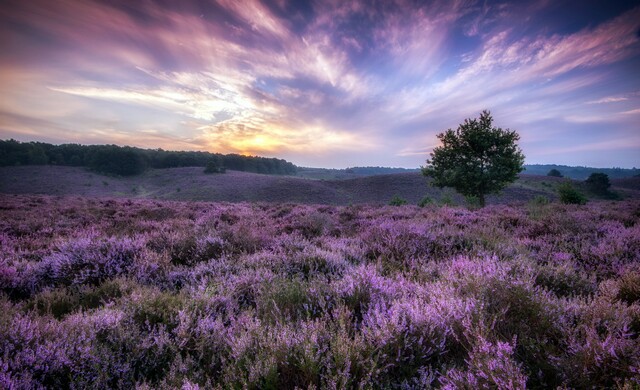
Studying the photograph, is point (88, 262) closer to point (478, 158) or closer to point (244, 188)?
point (478, 158)

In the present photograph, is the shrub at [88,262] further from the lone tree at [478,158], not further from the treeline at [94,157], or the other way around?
the treeline at [94,157]

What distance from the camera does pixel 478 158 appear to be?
23.9 m

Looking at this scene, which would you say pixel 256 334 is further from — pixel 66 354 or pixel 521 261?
pixel 521 261

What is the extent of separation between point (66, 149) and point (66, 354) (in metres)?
98.3

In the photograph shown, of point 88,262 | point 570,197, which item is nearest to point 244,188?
point 570,197

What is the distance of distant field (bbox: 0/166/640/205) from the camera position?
39.6 metres

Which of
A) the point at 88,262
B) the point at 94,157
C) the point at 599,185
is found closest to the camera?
the point at 88,262

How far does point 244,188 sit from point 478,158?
32.5 m

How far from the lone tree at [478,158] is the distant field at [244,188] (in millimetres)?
11985

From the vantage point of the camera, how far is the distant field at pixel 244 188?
3962 centimetres

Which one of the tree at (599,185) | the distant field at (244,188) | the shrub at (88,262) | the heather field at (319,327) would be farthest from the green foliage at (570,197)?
the tree at (599,185)

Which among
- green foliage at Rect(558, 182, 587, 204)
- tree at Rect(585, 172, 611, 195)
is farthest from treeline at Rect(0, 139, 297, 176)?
tree at Rect(585, 172, 611, 195)

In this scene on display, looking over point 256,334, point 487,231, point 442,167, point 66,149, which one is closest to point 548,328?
point 256,334

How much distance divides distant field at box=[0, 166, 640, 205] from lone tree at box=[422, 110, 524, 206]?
39.3ft
